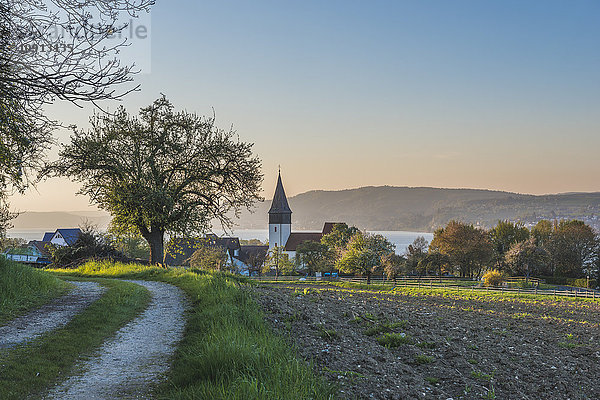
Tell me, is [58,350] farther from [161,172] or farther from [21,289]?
[161,172]

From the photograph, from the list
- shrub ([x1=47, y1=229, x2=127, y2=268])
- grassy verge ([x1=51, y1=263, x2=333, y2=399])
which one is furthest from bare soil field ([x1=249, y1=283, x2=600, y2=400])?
shrub ([x1=47, y1=229, x2=127, y2=268])

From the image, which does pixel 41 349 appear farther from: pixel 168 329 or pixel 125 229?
pixel 125 229

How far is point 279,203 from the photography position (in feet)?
367

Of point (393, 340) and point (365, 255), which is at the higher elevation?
point (393, 340)

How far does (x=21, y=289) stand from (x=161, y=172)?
1222cm

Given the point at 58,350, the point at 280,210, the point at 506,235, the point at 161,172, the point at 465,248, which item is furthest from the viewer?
the point at 280,210

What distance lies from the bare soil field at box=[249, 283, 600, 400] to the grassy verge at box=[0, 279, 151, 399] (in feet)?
9.88

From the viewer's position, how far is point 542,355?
28.6 feet

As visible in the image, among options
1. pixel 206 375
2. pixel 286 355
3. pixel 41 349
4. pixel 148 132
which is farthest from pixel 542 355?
pixel 148 132

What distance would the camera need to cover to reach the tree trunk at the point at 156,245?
2484 centimetres

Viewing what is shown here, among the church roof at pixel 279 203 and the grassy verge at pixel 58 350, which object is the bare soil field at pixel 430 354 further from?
the church roof at pixel 279 203

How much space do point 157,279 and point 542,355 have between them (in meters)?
13.9

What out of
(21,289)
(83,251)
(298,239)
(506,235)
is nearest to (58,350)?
(21,289)

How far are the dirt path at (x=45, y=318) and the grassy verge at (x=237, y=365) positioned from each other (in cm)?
261
